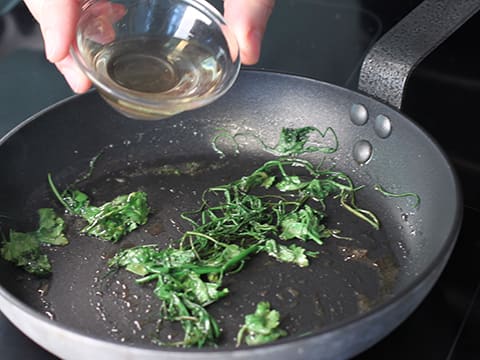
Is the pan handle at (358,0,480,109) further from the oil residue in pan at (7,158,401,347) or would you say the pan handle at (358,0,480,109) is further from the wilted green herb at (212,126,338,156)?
the oil residue in pan at (7,158,401,347)

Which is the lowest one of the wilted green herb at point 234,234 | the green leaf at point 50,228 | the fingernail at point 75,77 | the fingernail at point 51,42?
the green leaf at point 50,228

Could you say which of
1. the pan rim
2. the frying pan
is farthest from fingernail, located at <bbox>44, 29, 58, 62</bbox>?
the pan rim

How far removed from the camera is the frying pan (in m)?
0.94

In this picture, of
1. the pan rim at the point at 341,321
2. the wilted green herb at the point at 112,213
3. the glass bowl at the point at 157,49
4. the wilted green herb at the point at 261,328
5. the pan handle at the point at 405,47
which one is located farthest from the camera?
the pan handle at the point at 405,47

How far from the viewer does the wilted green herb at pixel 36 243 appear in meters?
1.17

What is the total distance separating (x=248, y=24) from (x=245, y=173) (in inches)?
11.5

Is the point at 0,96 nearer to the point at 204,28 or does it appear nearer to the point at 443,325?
the point at 204,28

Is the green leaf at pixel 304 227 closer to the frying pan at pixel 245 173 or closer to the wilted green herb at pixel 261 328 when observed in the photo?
the frying pan at pixel 245 173

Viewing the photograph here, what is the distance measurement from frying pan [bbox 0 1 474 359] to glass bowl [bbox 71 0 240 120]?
8.6 inches

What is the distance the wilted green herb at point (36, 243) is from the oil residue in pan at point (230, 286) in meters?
0.02

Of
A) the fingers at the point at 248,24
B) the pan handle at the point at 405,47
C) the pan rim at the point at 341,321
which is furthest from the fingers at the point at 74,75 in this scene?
the pan handle at the point at 405,47

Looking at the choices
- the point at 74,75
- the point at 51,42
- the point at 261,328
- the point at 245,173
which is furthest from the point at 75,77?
the point at 261,328

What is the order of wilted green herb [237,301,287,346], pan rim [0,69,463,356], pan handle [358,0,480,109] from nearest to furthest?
pan rim [0,69,463,356], wilted green herb [237,301,287,346], pan handle [358,0,480,109]

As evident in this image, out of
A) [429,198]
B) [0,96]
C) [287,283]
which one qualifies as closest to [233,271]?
[287,283]
